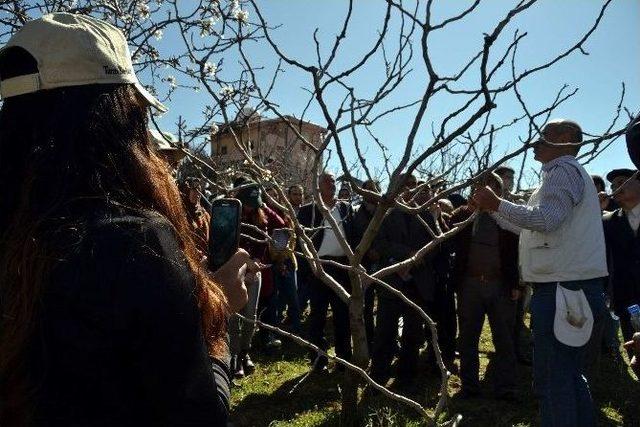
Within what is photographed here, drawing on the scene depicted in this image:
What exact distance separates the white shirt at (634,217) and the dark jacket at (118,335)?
4.85 metres

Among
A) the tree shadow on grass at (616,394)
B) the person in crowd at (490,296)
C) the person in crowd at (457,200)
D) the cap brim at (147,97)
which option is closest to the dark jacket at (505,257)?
the person in crowd at (490,296)

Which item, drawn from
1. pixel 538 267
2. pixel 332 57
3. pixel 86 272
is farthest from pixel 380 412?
pixel 86 272

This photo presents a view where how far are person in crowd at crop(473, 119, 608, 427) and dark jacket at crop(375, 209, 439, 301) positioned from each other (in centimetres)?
177

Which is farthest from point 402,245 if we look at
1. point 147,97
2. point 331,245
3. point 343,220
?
point 147,97

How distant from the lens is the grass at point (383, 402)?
4.21 m

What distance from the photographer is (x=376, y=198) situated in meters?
2.63

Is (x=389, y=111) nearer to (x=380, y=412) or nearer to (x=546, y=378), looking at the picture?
(x=546, y=378)

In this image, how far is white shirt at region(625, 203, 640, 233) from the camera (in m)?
4.80

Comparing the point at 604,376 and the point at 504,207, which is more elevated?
the point at 504,207

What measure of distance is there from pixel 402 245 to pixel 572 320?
6.75 feet

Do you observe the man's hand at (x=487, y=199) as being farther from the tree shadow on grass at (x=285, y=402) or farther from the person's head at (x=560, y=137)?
the tree shadow on grass at (x=285, y=402)

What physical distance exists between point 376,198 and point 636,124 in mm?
1149

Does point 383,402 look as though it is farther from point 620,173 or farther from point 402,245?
point 620,173

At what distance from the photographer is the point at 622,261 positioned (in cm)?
488
